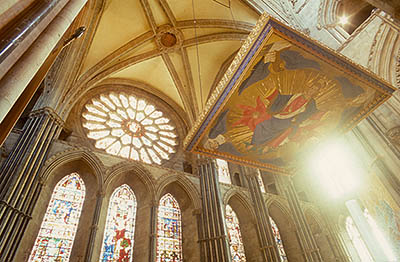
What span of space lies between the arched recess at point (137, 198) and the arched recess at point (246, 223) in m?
3.19

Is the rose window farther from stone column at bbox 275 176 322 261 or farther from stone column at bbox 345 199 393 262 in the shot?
stone column at bbox 345 199 393 262

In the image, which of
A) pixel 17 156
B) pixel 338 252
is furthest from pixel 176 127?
pixel 338 252

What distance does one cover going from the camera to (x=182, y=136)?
39.9 feet

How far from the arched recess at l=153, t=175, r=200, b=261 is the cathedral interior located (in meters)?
0.04

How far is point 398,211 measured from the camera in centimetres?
510

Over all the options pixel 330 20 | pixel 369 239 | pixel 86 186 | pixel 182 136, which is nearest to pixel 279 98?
pixel 369 239

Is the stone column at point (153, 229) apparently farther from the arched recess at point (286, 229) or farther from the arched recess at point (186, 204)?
the arched recess at point (286, 229)

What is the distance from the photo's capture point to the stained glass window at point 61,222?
638 cm

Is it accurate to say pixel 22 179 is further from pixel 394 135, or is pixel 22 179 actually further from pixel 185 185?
pixel 394 135

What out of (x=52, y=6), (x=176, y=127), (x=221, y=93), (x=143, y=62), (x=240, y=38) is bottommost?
(x=52, y=6)

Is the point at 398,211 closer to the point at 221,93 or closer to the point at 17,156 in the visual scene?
the point at 221,93

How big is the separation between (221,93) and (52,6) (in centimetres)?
308

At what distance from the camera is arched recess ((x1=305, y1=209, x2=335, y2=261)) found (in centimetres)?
1051

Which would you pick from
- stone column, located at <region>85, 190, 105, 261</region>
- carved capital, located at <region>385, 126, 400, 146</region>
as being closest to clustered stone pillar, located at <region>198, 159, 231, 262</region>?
stone column, located at <region>85, 190, 105, 261</region>
